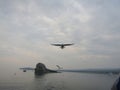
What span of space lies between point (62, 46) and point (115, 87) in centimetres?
8103

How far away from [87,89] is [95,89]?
5.66 ft

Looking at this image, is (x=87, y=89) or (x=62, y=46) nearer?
(x=87, y=89)

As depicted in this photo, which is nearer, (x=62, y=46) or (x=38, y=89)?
(x=38, y=89)

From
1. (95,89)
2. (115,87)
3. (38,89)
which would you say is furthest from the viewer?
(95,89)

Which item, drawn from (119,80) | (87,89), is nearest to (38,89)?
(87,89)

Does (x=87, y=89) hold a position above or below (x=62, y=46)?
below

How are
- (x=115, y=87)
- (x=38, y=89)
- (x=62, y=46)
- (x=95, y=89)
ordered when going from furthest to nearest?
1. (x=62, y=46)
2. (x=95, y=89)
3. (x=38, y=89)
4. (x=115, y=87)

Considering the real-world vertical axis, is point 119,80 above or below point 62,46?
below

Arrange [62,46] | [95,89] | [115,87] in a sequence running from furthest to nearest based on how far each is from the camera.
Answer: [62,46], [95,89], [115,87]

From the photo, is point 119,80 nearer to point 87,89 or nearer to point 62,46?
point 87,89

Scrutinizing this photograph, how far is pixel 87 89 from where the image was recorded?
58281 mm

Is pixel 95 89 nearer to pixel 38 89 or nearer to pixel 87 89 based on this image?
pixel 87 89

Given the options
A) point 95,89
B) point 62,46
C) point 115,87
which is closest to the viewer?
point 115,87

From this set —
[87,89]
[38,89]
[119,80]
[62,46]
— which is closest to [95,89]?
[87,89]
